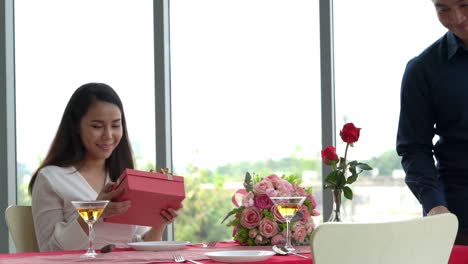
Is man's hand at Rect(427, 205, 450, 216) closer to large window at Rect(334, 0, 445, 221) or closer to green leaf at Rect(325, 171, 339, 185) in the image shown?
green leaf at Rect(325, 171, 339, 185)

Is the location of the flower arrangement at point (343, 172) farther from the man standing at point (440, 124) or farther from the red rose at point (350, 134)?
the man standing at point (440, 124)

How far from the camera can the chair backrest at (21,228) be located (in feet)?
10.4

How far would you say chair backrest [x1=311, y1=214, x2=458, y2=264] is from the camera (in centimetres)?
182

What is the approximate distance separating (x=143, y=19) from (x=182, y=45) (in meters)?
0.27

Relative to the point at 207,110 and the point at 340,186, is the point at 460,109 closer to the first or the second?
the point at 340,186

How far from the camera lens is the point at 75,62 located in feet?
15.1

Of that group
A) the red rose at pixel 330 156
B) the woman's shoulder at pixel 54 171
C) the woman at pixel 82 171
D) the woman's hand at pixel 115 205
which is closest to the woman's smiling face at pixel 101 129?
the woman at pixel 82 171

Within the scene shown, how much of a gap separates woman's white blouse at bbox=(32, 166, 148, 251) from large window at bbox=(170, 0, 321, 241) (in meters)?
1.14

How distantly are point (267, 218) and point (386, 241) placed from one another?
33.1 inches

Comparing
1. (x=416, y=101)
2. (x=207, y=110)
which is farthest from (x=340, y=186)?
(x=207, y=110)

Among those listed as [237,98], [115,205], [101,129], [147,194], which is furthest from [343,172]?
[237,98]

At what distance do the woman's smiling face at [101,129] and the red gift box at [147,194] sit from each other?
428 mm

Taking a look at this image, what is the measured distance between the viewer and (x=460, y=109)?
2553 mm

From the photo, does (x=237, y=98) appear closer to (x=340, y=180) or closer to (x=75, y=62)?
(x=75, y=62)
